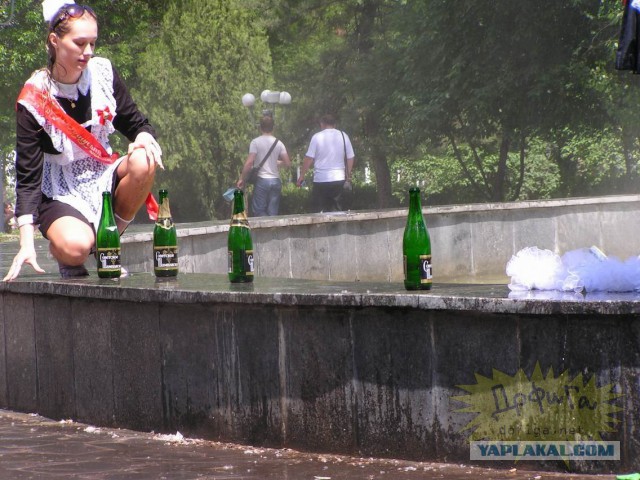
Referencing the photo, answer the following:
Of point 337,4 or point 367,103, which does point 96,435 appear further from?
point 337,4

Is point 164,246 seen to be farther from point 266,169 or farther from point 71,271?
point 266,169

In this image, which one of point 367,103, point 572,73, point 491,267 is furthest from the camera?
point 367,103

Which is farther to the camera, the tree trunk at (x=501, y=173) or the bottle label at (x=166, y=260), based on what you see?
the tree trunk at (x=501, y=173)

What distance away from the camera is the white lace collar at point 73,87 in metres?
5.88

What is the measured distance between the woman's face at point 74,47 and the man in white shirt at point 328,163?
965cm

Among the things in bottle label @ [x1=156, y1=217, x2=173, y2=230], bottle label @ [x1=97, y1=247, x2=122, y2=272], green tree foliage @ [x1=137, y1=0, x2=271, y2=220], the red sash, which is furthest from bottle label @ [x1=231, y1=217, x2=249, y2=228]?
green tree foliage @ [x1=137, y1=0, x2=271, y2=220]

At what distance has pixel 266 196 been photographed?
1598cm

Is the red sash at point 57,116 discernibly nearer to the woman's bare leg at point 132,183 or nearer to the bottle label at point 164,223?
the woman's bare leg at point 132,183

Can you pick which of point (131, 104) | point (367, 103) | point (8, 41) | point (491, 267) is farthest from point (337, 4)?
point (131, 104)

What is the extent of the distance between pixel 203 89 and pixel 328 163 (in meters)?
18.0

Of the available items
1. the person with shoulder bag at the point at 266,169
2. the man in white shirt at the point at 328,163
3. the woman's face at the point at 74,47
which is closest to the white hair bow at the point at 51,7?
the woman's face at the point at 74,47

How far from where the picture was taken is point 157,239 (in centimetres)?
599

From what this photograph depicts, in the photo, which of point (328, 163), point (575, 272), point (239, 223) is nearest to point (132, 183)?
point (239, 223)

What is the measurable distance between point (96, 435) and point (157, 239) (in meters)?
1.22
